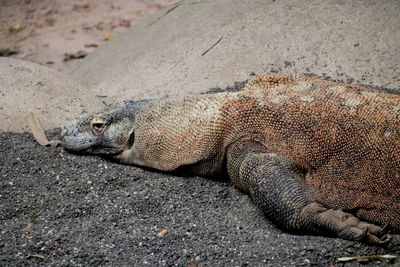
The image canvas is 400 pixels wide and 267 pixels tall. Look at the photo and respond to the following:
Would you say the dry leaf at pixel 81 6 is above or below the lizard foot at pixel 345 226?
above

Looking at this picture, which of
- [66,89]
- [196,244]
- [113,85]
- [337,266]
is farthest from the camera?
[113,85]

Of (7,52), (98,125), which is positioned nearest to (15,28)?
(7,52)

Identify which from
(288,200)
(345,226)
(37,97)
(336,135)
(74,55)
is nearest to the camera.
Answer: (345,226)

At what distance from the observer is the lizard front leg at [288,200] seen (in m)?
2.98

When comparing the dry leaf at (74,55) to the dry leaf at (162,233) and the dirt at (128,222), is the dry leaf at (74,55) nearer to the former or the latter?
the dirt at (128,222)

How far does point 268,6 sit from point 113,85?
203 centimetres

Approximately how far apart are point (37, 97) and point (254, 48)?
236 cm

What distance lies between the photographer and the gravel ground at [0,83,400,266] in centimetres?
290

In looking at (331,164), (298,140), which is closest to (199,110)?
(298,140)

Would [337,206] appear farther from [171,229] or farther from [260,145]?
[171,229]

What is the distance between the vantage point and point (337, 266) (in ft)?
9.04

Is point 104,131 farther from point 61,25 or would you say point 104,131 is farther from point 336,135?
point 61,25

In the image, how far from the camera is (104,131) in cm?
418

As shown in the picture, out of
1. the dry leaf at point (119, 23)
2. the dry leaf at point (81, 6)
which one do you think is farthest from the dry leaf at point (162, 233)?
the dry leaf at point (81, 6)
